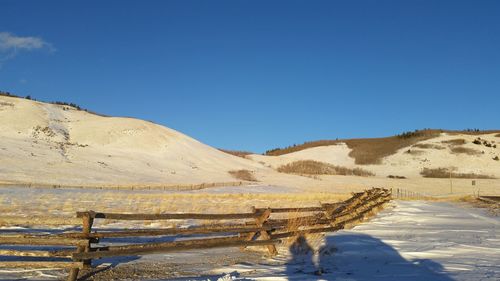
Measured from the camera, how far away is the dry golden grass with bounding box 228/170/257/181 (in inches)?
1948

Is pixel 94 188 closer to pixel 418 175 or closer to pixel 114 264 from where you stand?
pixel 114 264

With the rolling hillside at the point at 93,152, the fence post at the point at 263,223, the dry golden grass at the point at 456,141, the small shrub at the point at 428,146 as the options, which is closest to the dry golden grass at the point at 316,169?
the rolling hillside at the point at 93,152

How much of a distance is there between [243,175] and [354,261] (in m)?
40.9

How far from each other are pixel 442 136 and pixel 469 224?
72169mm

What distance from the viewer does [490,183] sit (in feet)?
181

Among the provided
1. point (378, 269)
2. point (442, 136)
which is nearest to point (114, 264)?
point (378, 269)

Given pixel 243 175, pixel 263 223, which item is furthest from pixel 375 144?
pixel 263 223

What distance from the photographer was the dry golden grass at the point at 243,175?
1948 inches

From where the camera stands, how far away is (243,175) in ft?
166

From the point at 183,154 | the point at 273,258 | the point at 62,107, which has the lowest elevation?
the point at 273,258

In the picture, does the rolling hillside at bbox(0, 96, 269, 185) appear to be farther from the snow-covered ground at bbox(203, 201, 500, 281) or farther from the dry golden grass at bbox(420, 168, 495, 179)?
the snow-covered ground at bbox(203, 201, 500, 281)

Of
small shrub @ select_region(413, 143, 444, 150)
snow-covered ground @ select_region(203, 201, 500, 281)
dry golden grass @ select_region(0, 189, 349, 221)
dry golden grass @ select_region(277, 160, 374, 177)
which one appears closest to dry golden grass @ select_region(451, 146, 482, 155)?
small shrub @ select_region(413, 143, 444, 150)

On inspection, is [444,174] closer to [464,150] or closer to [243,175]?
[464,150]

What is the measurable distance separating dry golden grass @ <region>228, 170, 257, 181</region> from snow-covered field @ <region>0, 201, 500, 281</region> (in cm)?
3577
